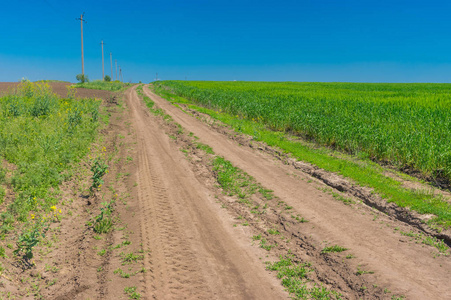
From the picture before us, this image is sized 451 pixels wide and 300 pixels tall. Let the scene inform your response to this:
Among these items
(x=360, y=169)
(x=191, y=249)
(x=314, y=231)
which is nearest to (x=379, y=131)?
(x=360, y=169)

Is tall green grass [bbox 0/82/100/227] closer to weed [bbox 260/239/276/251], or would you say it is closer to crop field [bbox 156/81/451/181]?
weed [bbox 260/239/276/251]

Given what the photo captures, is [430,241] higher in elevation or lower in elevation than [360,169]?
lower

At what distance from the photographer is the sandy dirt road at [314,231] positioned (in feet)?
16.3

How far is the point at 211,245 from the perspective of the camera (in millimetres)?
6141

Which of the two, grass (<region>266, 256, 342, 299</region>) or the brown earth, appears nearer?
grass (<region>266, 256, 342, 299</region>)

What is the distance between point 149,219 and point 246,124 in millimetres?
12439

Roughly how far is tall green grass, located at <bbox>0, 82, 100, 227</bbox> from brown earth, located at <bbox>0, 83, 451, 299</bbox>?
0.61m

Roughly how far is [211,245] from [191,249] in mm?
418

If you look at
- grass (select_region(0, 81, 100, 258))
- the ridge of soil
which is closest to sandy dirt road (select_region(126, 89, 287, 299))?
grass (select_region(0, 81, 100, 258))

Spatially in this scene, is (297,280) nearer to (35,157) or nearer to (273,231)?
(273,231)

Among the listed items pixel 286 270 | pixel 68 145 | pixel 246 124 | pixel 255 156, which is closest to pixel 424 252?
pixel 286 270

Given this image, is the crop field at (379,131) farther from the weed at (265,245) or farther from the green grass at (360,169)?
the weed at (265,245)

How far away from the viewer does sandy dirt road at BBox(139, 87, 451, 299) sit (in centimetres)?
497

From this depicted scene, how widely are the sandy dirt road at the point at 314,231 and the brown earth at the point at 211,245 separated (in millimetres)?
23
